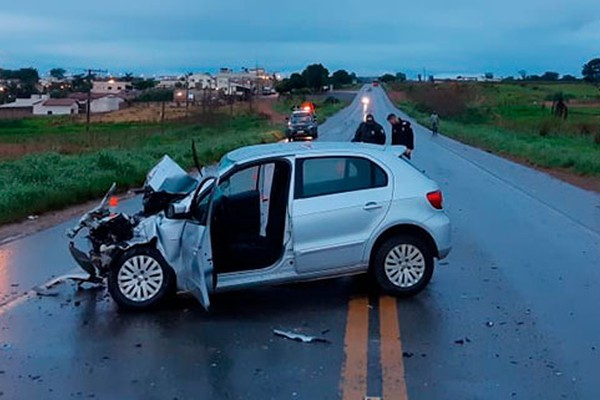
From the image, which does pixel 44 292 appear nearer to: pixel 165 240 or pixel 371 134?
pixel 165 240

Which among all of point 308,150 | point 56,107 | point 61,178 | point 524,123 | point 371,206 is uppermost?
point 308,150

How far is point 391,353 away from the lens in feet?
22.0

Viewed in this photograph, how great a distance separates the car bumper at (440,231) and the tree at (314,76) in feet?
537

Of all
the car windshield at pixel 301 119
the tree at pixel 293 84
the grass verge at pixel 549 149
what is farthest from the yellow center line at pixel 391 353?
the tree at pixel 293 84

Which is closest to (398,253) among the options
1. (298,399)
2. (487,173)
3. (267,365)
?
(267,365)

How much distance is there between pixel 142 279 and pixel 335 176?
2120 mm

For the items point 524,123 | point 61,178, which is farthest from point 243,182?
point 524,123

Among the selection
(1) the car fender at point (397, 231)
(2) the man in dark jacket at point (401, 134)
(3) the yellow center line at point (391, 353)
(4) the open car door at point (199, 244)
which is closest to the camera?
(3) the yellow center line at point (391, 353)

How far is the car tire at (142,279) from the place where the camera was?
817 cm

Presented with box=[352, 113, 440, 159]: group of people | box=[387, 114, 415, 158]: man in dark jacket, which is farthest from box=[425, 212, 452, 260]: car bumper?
box=[387, 114, 415, 158]: man in dark jacket

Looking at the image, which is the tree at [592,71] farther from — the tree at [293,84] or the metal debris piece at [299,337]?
the metal debris piece at [299,337]

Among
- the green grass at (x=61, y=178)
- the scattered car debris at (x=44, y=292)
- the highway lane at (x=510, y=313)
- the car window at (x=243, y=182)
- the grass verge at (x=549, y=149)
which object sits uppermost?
the car window at (x=243, y=182)

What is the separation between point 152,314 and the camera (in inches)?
319

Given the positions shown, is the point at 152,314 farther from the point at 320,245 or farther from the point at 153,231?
the point at 320,245
